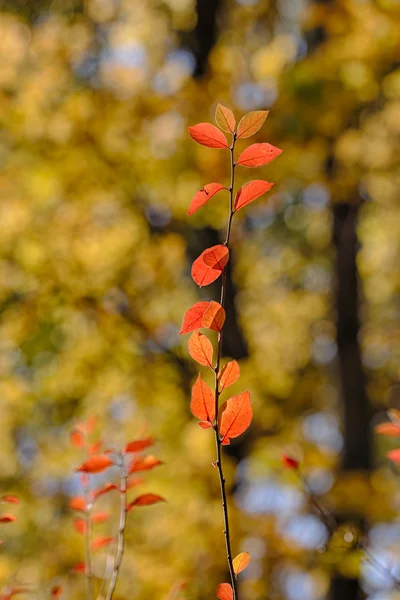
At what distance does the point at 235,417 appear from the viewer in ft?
1.72

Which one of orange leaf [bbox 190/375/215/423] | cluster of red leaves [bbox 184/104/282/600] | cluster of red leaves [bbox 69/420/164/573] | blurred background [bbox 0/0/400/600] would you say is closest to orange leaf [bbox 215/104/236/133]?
cluster of red leaves [bbox 184/104/282/600]

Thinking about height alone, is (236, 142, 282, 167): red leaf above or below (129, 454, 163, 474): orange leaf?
above

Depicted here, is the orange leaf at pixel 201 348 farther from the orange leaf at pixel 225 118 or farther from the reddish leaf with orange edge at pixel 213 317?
the orange leaf at pixel 225 118

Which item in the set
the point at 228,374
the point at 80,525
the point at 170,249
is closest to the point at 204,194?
the point at 228,374

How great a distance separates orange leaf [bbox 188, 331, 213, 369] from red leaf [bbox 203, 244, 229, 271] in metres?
0.06

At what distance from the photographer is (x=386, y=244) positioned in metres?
5.31

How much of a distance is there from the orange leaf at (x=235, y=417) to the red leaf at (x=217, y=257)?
0.38 feet

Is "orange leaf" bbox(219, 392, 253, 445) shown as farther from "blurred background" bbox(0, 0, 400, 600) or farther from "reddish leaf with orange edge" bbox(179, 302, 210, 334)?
"blurred background" bbox(0, 0, 400, 600)

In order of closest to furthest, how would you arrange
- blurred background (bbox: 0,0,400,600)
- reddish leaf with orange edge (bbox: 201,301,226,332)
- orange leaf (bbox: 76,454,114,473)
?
reddish leaf with orange edge (bbox: 201,301,226,332), orange leaf (bbox: 76,454,114,473), blurred background (bbox: 0,0,400,600)

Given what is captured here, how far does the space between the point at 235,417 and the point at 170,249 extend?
8.35 ft

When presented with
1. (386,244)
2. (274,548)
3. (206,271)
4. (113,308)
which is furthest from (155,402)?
(386,244)

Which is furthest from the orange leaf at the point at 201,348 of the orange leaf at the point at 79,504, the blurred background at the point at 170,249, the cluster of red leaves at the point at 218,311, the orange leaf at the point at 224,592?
the blurred background at the point at 170,249

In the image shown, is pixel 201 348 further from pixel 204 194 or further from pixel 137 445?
pixel 137 445

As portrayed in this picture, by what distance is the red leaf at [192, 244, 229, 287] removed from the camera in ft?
1.65
